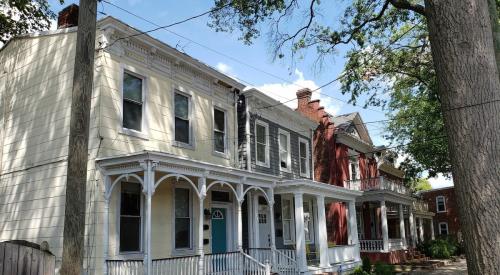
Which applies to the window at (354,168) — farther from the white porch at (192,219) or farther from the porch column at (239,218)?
the porch column at (239,218)

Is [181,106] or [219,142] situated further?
[219,142]

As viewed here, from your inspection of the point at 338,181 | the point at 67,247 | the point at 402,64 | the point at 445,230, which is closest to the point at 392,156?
→ the point at 338,181

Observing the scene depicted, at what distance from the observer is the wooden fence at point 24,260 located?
10289 mm

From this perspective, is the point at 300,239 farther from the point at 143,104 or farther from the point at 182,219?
the point at 143,104

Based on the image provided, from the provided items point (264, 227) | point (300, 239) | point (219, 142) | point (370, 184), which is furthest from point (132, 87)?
point (370, 184)

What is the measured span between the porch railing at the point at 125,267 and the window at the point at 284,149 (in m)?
10.6

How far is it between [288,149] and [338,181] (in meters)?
6.48

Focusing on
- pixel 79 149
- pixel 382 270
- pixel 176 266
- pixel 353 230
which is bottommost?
pixel 382 270

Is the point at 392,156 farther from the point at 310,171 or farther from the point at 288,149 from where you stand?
the point at 288,149

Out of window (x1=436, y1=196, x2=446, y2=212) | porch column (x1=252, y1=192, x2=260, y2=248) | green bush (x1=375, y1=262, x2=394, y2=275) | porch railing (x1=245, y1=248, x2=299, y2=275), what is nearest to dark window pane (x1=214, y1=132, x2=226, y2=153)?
porch column (x1=252, y1=192, x2=260, y2=248)

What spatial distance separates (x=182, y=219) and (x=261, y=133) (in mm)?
6476

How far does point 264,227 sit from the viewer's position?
18.6m

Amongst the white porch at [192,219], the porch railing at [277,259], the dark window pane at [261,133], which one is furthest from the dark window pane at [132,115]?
the dark window pane at [261,133]

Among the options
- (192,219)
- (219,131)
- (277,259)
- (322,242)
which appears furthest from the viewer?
(322,242)
